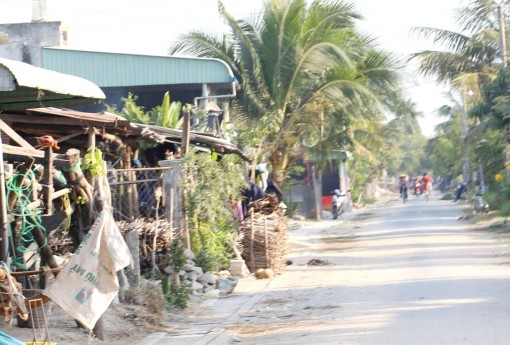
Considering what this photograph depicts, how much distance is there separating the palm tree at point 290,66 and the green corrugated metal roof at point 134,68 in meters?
2.31

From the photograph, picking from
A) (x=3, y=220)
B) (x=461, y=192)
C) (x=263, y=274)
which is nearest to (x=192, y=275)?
(x=263, y=274)

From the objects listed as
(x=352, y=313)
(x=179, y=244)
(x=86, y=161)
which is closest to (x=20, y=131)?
(x=86, y=161)

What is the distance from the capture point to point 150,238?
1513 cm

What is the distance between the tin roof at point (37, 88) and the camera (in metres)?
7.62

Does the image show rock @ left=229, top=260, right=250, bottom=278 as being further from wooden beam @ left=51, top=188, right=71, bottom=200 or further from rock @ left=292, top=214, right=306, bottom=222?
rock @ left=292, top=214, right=306, bottom=222

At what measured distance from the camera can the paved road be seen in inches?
409

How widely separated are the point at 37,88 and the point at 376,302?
6653 millimetres

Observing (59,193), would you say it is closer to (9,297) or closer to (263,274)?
(9,297)

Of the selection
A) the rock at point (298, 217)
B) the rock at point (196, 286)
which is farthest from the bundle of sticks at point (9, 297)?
the rock at point (298, 217)

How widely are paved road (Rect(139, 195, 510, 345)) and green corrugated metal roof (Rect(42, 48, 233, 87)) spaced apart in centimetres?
541

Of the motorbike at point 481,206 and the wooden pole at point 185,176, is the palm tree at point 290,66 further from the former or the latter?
the wooden pole at point 185,176

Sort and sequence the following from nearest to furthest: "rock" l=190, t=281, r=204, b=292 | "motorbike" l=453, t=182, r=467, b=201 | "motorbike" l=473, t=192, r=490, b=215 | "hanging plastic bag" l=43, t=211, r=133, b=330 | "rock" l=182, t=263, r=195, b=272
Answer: "hanging plastic bag" l=43, t=211, r=133, b=330 < "rock" l=190, t=281, r=204, b=292 < "rock" l=182, t=263, r=195, b=272 < "motorbike" l=473, t=192, r=490, b=215 < "motorbike" l=453, t=182, r=467, b=201

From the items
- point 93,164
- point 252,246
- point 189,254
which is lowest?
point 252,246

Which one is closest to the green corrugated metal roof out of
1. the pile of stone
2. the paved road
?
the paved road
